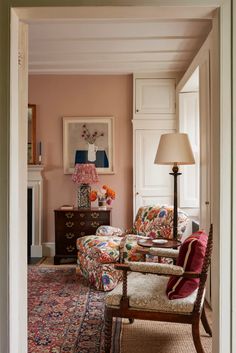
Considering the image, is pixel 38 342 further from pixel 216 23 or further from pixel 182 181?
pixel 182 181

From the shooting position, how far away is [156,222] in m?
3.86

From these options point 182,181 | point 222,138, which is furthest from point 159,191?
point 222,138

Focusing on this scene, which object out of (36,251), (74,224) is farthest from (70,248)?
(36,251)

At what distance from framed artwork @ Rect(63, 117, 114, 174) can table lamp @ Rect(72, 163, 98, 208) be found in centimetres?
33

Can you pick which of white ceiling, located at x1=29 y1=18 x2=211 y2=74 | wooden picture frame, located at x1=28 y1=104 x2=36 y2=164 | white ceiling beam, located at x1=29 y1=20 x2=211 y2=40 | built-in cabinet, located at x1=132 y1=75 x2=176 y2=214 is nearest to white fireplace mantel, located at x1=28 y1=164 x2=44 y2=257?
wooden picture frame, located at x1=28 y1=104 x2=36 y2=164

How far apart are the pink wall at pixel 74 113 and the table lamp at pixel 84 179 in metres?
0.40

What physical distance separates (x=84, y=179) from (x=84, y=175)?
0.05 metres

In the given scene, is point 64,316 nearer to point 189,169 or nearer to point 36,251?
point 36,251

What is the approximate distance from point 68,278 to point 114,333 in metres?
1.47

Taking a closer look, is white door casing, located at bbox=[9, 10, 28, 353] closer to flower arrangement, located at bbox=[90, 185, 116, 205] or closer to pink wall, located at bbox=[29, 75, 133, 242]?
flower arrangement, located at bbox=[90, 185, 116, 205]

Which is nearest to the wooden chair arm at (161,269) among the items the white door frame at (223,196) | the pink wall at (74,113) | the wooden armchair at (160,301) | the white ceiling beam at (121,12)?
the wooden armchair at (160,301)

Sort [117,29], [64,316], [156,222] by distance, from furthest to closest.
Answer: [156,222] → [117,29] → [64,316]

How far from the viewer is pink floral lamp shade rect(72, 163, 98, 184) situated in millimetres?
4523

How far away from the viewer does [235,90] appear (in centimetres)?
154
